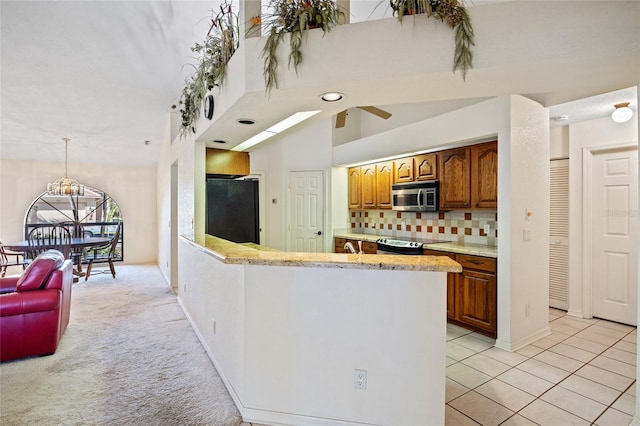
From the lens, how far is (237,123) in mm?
2594

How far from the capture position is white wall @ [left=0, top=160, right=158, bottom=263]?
6348mm

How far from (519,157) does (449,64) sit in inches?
69.7

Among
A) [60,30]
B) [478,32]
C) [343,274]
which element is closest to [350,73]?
[478,32]

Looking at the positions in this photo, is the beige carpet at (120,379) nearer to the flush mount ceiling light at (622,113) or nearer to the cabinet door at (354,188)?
the cabinet door at (354,188)

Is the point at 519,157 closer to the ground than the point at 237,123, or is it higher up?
closer to the ground

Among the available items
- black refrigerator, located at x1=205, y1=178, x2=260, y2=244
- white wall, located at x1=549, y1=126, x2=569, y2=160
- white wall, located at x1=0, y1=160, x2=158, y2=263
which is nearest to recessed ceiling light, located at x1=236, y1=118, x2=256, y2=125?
black refrigerator, located at x1=205, y1=178, x2=260, y2=244

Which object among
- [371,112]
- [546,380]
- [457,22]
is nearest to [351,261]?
[457,22]

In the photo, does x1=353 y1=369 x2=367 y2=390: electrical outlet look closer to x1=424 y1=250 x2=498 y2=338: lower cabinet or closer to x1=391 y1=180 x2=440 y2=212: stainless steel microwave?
x1=424 y1=250 x2=498 y2=338: lower cabinet

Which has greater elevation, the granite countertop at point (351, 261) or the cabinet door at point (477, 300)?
the granite countertop at point (351, 261)

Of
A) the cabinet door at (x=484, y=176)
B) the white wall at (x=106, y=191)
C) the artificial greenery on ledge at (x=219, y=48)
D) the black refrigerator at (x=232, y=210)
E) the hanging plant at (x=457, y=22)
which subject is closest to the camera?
the hanging plant at (x=457, y=22)

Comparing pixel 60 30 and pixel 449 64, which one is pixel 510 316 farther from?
pixel 60 30

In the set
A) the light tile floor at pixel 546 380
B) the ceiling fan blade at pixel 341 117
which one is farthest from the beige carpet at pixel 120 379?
the ceiling fan blade at pixel 341 117

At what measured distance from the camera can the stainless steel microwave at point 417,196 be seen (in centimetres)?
382

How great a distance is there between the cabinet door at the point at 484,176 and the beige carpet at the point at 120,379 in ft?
9.62
